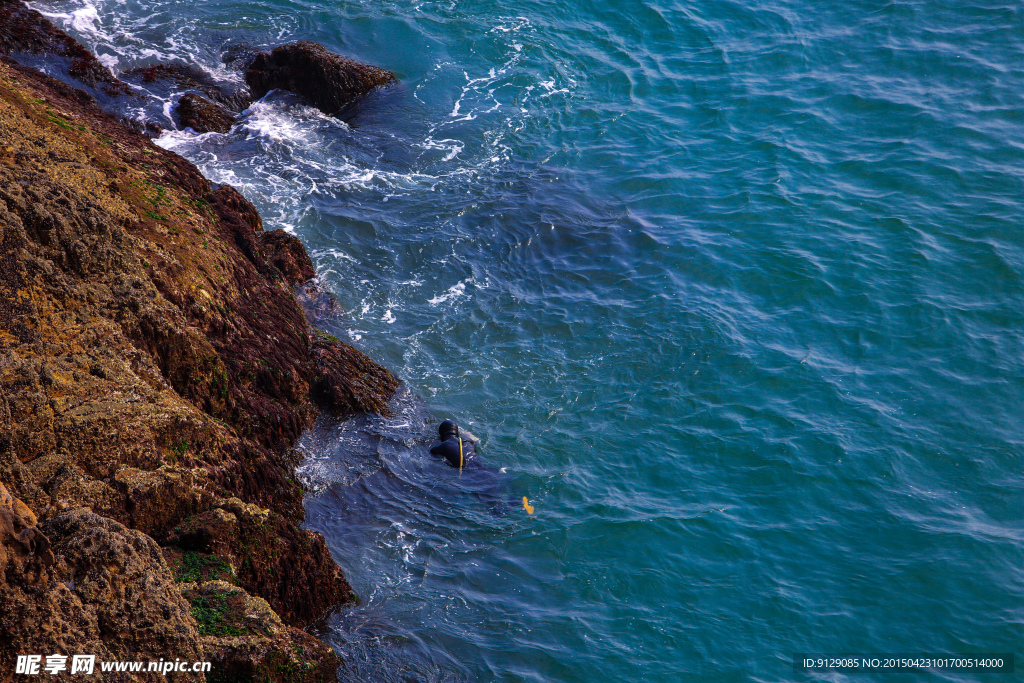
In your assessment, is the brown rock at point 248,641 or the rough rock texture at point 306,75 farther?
the rough rock texture at point 306,75

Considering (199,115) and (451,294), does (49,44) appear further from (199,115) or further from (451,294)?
(451,294)

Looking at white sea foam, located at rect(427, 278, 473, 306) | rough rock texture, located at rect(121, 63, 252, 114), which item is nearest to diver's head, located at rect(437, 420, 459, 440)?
white sea foam, located at rect(427, 278, 473, 306)

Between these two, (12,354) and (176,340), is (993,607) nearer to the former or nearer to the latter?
(176,340)

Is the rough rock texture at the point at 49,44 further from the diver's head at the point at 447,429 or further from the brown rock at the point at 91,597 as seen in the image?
the brown rock at the point at 91,597

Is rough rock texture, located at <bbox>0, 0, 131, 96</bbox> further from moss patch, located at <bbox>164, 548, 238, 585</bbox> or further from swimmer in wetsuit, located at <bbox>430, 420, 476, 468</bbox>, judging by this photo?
moss patch, located at <bbox>164, 548, 238, 585</bbox>

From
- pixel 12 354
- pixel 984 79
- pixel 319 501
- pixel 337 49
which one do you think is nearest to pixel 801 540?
pixel 319 501

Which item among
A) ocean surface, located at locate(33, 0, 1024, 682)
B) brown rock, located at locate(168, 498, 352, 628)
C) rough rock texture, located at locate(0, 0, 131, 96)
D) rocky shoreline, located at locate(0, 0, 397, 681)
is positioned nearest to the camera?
rocky shoreline, located at locate(0, 0, 397, 681)

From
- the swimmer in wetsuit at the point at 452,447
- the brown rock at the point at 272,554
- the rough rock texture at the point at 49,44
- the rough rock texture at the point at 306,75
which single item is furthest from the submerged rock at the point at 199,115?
the brown rock at the point at 272,554
